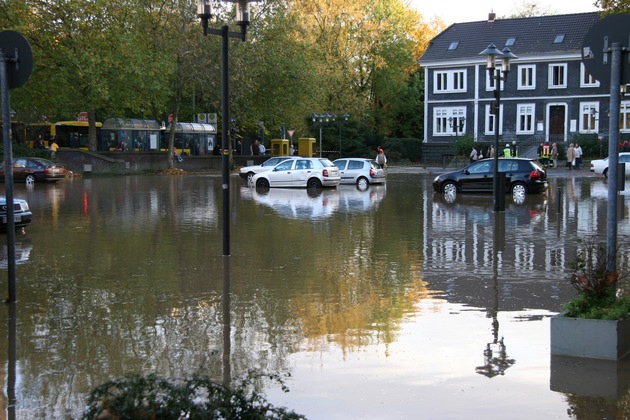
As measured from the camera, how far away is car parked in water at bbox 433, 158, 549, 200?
30.2 meters

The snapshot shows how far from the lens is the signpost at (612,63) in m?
7.36

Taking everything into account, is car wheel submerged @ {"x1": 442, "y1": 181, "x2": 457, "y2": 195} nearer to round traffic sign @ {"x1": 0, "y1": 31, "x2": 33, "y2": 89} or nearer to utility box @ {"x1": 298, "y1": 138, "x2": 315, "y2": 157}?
round traffic sign @ {"x1": 0, "y1": 31, "x2": 33, "y2": 89}

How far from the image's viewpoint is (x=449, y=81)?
230 feet

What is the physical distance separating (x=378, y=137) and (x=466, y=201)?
46.4m

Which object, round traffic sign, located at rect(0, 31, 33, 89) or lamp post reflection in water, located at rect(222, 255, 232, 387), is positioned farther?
round traffic sign, located at rect(0, 31, 33, 89)

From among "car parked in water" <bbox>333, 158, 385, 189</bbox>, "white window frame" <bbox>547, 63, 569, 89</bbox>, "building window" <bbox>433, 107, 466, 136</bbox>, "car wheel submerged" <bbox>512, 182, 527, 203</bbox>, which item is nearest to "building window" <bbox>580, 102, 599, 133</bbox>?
"white window frame" <bbox>547, 63, 569, 89</bbox>

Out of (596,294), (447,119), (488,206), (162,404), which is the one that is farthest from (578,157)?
(162,404)

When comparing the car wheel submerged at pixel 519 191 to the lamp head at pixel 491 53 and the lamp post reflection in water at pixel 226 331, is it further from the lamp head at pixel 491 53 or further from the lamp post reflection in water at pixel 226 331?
the lamp post reflection in water at pixel 226 331

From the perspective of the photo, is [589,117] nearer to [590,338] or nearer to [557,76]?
[557,76]

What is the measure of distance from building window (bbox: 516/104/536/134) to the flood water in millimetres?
48399

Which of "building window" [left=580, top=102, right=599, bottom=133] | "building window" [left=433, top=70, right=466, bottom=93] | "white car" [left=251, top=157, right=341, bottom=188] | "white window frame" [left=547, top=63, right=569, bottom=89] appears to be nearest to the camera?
"white car" [left=251, top=157, right=341, bottom=188]

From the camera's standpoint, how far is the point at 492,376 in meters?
6.84

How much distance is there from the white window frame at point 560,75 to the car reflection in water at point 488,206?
37509 millimetres

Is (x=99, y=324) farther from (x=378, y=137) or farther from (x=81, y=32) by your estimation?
(x=378, y=137)
